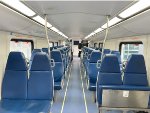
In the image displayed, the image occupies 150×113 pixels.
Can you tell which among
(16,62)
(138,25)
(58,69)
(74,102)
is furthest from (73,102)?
(138,25)

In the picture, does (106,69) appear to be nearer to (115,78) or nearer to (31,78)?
(115,78)

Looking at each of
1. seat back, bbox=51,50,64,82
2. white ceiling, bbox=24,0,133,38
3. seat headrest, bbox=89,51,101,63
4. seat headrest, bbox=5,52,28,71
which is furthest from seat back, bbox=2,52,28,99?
seat headrest, bbox=89,51,101,63

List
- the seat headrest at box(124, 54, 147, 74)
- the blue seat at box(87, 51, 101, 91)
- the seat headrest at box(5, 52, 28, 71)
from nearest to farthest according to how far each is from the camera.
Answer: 1. the seat headrest at box(5, 52, 28, 71)
2. the seat headrest at box(124, 54, 147, 74)
3. the blue seat at box(87, 51, 101, 91)

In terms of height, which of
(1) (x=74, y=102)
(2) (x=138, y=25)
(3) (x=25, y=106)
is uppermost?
(2) (x=138, y=25)

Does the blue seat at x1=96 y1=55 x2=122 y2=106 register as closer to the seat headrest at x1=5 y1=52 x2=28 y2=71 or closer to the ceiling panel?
the seat headrest at x1=5 y1=52 x2=28 y2=71

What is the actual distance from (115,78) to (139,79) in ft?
1.67

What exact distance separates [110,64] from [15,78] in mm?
1883

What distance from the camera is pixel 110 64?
4.34 metres

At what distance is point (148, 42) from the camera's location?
493 centimetres

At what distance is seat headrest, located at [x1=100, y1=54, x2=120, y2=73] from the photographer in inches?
169

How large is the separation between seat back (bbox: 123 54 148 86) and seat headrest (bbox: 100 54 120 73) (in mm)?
231

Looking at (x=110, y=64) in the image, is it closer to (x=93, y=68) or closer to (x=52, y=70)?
(x=52, y=70)

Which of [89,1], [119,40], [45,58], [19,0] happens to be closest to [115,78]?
[45,58]

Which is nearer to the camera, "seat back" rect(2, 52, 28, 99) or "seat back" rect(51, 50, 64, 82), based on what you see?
"seat back" rect(2, 52, 28, 99)
